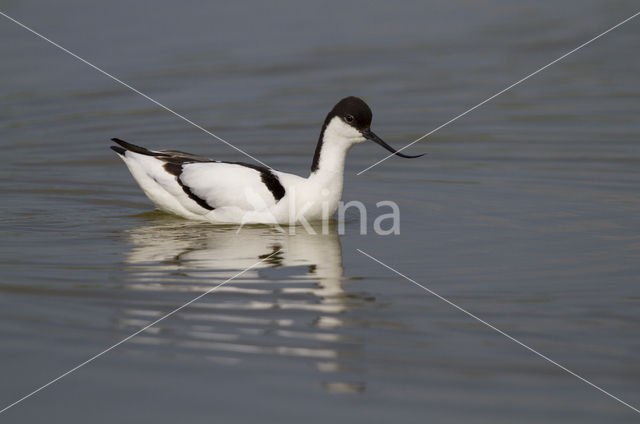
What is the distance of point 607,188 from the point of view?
891cm

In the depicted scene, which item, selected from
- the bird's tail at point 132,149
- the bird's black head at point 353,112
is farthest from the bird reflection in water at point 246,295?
the bird's black head at point 353,112

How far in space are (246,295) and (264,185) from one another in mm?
1770

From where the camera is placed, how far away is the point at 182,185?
8234 millimetres

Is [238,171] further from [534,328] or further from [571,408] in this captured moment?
[571,408]

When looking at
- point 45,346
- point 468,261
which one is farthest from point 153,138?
point 45,346

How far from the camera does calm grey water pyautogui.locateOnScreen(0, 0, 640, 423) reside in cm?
512

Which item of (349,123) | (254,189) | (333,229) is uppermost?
(349,123)

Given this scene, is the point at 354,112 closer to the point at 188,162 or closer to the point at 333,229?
the point at 333,229

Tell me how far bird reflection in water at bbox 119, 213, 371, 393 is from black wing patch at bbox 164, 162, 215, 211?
19 cm

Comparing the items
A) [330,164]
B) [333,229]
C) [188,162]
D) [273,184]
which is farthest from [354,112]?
[188,162]

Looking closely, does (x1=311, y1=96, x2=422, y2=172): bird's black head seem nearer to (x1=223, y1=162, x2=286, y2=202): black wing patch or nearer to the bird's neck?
the bird's neck

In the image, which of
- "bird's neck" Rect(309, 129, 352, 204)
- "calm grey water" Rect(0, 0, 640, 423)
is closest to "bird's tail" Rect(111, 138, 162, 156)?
"calm grey water" Rect(0, 0, 640, 423)

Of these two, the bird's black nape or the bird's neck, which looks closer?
the bird's black nape

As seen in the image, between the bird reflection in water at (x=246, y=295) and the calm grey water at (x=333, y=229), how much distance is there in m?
0.02
